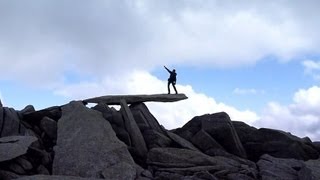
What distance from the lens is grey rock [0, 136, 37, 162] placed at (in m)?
22.0

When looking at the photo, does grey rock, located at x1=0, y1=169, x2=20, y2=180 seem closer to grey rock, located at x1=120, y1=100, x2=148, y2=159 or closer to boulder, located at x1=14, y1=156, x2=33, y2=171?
boulder, located at x1=14, y1=156, x2=33, y2=171

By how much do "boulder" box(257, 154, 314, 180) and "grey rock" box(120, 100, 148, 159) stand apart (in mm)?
7032

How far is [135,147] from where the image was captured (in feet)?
87.2

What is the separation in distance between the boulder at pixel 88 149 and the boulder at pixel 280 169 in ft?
24.4

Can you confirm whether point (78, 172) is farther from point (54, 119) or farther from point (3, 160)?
point (54, 119)

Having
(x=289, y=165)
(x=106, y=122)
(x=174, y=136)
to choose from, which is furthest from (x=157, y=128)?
(x=289, y=165)

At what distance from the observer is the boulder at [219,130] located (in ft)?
92.9

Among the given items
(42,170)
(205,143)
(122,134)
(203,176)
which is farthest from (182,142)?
(42,170)

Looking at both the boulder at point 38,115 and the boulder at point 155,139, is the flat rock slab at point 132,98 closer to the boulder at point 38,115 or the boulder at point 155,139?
the boulder at point 38,115

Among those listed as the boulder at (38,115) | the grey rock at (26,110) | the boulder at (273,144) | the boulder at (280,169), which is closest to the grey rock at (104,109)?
the boulder at (38,115)

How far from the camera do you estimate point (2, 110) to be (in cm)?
2798

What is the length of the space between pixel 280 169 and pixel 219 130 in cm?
570

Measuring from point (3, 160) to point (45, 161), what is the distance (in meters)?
2.50

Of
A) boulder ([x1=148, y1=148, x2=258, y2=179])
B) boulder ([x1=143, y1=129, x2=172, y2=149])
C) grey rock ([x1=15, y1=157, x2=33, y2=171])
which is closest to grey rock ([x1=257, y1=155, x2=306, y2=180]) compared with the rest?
boulder ([x1=148, y1=148, x2=258, y2=179])
